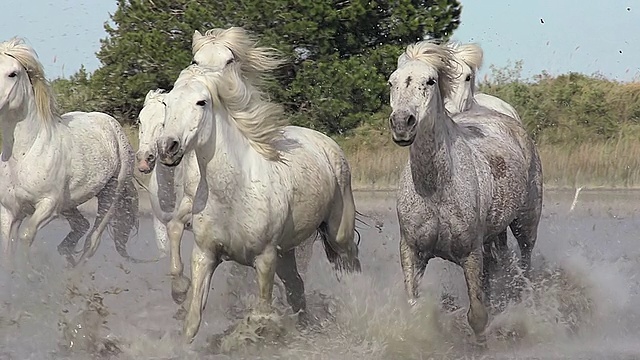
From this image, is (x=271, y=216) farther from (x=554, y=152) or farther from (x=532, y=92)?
(x=532, y=92)

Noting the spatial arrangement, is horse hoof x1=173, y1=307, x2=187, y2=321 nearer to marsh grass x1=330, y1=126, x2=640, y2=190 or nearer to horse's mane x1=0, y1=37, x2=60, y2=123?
horse's mane x1=0, y1=37, x2=60, y2=123

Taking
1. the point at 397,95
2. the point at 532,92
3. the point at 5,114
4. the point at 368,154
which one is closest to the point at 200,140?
the point at 397,95

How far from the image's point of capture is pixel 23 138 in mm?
9398

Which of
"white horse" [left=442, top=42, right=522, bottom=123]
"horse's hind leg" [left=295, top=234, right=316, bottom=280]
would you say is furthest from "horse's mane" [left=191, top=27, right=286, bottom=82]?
"white horse" [left=442, top=42, right=522, bottom=123]

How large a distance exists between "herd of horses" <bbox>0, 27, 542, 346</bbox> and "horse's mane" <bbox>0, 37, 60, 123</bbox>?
1 cm

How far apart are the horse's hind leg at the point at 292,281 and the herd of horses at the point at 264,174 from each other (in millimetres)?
10

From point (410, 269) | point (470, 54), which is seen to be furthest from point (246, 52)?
point (470, 54)

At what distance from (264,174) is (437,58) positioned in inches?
47.8

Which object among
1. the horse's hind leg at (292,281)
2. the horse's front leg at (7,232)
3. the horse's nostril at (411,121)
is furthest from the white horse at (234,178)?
the horse's front leg at (7,232)

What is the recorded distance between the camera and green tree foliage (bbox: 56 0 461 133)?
69.2 feet

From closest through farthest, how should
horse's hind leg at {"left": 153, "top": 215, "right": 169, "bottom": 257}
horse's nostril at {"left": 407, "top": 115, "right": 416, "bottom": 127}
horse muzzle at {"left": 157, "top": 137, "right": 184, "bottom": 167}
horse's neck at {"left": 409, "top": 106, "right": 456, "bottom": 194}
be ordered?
horse muzzle at {"left": 157, "top": 137, "right": 184, "bottom": 167}, horse's nostril at {"left": 407, "top": 115, "right": 416, "bottom": 127}, horse's neck at {"left": 409, "top": 106, "right": 456, "bottom": 194}, horse's hind leg at {"left": 153, "top": 215, "right": 169, "bottom": 257}

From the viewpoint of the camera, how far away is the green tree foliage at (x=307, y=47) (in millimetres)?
21094

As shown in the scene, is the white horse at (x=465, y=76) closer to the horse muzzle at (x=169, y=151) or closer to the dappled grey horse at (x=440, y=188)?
the dappled grey horse at (x=440, y=188)

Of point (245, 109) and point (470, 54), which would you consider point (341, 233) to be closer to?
point (245, 109)
